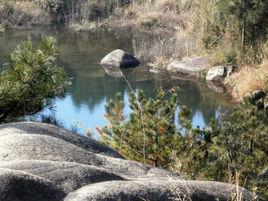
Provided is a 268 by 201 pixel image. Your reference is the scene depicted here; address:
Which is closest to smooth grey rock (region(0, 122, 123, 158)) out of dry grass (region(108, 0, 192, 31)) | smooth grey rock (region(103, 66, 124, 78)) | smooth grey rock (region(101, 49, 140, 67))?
smooth grey rock (region(103, 66, 124, 78))

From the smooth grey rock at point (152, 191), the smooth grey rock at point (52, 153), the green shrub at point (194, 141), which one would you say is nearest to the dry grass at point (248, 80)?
the green shrub at point (194, 141)

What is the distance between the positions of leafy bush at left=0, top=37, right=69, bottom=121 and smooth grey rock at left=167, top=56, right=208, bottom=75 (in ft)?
59.1

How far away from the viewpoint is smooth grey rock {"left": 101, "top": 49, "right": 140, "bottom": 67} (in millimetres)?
25938

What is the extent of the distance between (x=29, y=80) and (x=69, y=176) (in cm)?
319

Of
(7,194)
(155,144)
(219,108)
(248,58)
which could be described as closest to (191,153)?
(155,144)

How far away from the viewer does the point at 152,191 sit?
3.75 metres

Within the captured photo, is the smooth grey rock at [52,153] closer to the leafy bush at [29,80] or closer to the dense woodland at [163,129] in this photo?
the dense woodland at [163,129]

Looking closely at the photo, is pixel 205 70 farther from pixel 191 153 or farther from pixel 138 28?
pixel 191 153

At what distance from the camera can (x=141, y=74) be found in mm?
24688

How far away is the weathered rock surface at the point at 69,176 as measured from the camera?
3.53 m

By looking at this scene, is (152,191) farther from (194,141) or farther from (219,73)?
(219,73)

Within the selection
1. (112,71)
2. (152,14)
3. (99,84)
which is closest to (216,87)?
(99,84)

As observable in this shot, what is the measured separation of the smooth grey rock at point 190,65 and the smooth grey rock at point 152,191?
20726 millimetres

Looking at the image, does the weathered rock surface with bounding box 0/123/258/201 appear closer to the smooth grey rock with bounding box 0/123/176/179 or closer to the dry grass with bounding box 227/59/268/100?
the smooth grey rock with bounding box 0/123/176/179
